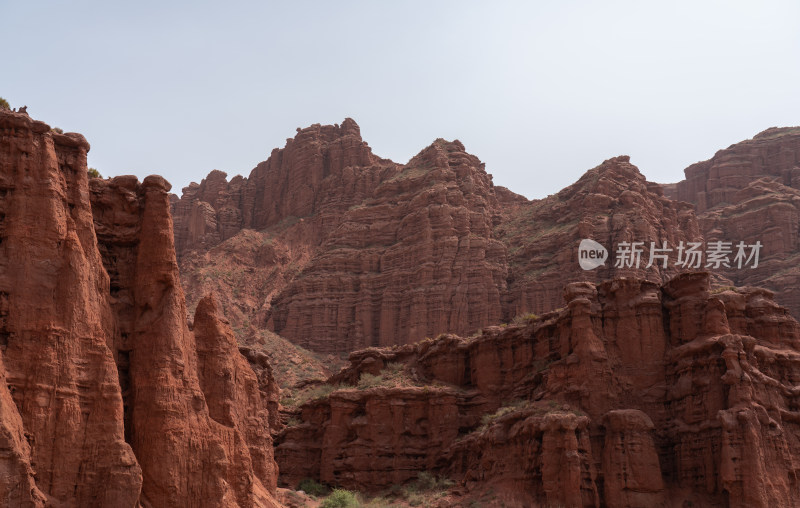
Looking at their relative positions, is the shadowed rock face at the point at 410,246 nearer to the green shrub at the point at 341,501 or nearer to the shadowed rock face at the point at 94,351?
the green shrub at the point at 341,501

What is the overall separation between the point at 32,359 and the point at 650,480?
31447 mm

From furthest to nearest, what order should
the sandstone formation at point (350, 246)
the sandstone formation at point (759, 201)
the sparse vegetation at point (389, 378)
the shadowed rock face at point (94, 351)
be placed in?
1. the sandstone formation at point (759, 201)
2. the sandstone formation at point (350, 246)
3. the sparse vegetation at point (389, 378)
4. the shadowed rock face at point (94, 351)

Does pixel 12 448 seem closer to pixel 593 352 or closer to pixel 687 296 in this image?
pixel 593 352

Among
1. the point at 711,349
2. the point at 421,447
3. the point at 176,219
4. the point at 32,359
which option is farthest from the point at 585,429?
the point at 176,219

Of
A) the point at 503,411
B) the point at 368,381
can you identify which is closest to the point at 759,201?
the point at 368,381

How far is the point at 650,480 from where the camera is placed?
141 feet

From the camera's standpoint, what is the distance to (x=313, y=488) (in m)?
52.9

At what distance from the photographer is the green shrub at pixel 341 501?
45688mm

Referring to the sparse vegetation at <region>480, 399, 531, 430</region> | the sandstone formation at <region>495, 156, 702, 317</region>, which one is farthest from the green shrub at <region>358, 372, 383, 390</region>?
the sandstone formation at <region>495, 156, 702, 317</region>

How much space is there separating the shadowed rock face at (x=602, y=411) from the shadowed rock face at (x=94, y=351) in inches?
879

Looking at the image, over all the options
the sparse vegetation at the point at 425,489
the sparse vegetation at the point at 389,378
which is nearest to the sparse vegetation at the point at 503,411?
the sparse vegetation at the point at 425,489

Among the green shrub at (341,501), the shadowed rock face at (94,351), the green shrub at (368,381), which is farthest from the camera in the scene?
the green shrub at (368,381)

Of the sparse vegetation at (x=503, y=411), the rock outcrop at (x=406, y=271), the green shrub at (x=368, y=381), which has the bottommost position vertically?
the sparse vegetation at (x=503, y=411)

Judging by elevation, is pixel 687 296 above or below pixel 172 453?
above
